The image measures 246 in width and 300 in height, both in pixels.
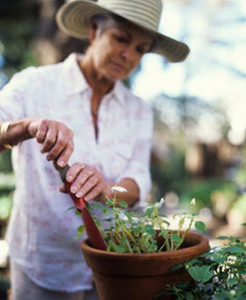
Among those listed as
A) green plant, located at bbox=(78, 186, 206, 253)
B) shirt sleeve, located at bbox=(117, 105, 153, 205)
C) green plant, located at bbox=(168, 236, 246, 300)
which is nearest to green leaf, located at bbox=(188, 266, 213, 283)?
green plant, located at bbox=(168, 236, 246, 300)

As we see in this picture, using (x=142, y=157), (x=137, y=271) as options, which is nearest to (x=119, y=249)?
(x=137, y=271)

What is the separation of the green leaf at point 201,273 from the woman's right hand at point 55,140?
467mm

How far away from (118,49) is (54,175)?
0.61 meters

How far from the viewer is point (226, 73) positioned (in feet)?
43.3

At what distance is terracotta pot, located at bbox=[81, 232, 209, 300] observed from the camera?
3.49ft

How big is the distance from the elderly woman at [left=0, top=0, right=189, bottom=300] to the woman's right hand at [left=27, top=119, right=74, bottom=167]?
448 millimetres

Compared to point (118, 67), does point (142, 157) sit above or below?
below

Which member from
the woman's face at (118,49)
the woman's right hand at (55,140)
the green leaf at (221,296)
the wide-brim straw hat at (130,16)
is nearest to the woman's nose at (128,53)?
the woman's face at (118,49)

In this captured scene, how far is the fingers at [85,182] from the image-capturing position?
1.22 meters

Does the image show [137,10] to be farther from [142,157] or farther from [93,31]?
[142,157]

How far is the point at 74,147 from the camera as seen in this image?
1835 mm

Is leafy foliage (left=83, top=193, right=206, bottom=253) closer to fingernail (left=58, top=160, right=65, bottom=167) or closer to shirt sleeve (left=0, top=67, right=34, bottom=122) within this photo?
fingernail (left=58, top=160, right=65, bottom=167)

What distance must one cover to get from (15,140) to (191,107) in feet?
29.0

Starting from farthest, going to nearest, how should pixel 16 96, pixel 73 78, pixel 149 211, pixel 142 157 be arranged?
pixel 142 157 < pixel 73 78 < pixel 16 96 < pixel 149 211
